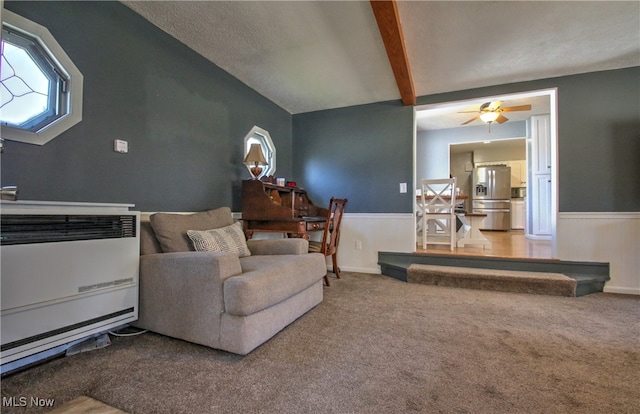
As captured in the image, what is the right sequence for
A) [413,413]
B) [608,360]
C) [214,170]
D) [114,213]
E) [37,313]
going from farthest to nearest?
[214,170] < [114,213] < [608,360] < [37,313] < [413,413]

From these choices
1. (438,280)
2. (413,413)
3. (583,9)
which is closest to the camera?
(413,413)

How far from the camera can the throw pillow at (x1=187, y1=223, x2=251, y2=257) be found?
202 centimetres

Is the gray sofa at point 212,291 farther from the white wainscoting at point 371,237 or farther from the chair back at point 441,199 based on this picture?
the chair back at point 441,199

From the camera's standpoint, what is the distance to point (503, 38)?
2477 millimetres

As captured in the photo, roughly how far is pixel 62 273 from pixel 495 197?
337 inches

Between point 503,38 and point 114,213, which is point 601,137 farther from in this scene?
point 114,213

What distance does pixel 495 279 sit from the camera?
2.92 m

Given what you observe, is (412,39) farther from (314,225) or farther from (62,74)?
(62,74)

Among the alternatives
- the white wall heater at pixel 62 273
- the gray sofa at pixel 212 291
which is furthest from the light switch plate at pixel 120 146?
the gray sofa at pixel 212 291

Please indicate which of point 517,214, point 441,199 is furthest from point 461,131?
point 517,214

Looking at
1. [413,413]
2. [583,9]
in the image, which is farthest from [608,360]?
[583,9]

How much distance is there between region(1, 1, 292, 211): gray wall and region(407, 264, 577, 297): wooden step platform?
2.38 m

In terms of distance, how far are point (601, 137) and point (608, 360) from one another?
262 centimetres

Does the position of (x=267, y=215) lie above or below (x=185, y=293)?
above
